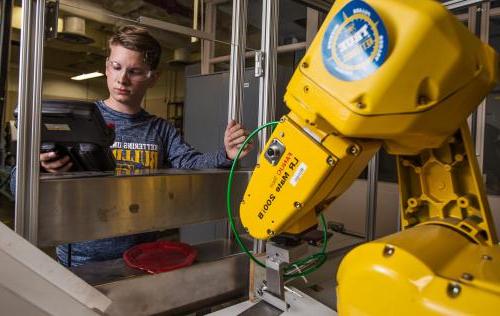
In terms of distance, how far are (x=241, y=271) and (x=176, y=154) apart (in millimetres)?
808

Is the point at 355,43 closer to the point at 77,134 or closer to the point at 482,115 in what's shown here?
the point at 77,134

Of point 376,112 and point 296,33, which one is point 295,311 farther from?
point 296,33

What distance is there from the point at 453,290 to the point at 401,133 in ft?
0.92

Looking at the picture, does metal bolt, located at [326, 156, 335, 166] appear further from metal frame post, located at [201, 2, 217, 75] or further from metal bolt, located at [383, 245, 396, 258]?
metal frame post, located at [201, 2, 217, 75]

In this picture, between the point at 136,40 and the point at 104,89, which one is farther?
the point at 104,89

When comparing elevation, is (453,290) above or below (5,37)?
below

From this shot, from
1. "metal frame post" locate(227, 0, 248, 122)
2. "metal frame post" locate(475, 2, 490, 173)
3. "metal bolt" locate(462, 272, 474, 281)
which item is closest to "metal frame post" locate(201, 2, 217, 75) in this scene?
"metal frame post" locate(475, 2, 490, 173)

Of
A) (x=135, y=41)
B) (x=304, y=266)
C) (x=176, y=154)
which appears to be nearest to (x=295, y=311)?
(x=304, y=266)

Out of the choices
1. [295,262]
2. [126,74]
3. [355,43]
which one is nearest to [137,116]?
[126,74]

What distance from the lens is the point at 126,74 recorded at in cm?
181

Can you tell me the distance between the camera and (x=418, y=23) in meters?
0.63

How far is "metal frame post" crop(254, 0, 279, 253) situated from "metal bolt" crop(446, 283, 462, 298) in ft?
3.02

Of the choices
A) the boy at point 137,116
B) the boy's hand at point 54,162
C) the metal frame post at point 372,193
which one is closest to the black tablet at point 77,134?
the boy's hand at point 54,162

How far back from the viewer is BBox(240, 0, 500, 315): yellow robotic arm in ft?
2.07
